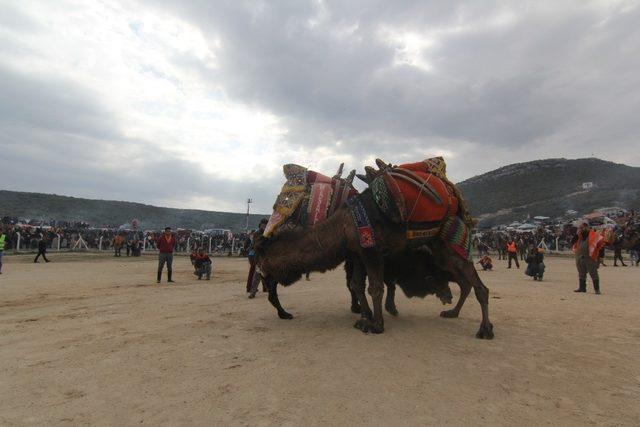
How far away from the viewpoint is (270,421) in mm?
2979

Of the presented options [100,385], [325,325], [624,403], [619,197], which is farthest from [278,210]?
[619,197]

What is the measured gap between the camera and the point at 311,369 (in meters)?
4.07

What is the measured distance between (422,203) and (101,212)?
7738cm

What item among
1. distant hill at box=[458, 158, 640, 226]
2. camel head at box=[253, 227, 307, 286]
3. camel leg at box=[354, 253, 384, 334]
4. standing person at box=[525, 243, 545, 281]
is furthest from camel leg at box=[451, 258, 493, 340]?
distant hill at box=[458, 158, 640, 226]

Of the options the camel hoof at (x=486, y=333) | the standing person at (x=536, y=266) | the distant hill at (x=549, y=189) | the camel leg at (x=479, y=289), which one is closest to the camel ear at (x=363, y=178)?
the camel leg at (x=479, y=289)

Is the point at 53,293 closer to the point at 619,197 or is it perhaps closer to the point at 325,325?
the point at 325,325

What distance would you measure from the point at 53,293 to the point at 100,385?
904 centimetres

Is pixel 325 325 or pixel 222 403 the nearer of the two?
pixel 222 403

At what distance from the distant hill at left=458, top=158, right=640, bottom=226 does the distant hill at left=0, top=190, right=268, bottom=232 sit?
51.8 metres

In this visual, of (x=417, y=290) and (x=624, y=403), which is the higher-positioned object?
(x=417, y=290)

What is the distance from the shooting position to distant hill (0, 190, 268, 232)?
65125mm

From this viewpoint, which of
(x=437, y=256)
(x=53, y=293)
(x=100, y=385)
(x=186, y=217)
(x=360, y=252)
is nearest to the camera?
(x=100, y=385)

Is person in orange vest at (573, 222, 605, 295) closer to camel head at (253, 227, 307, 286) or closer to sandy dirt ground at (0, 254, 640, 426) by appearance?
sandy dirt ground at (0, 254, 640, 426)

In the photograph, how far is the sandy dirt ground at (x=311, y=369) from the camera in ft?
10.3
